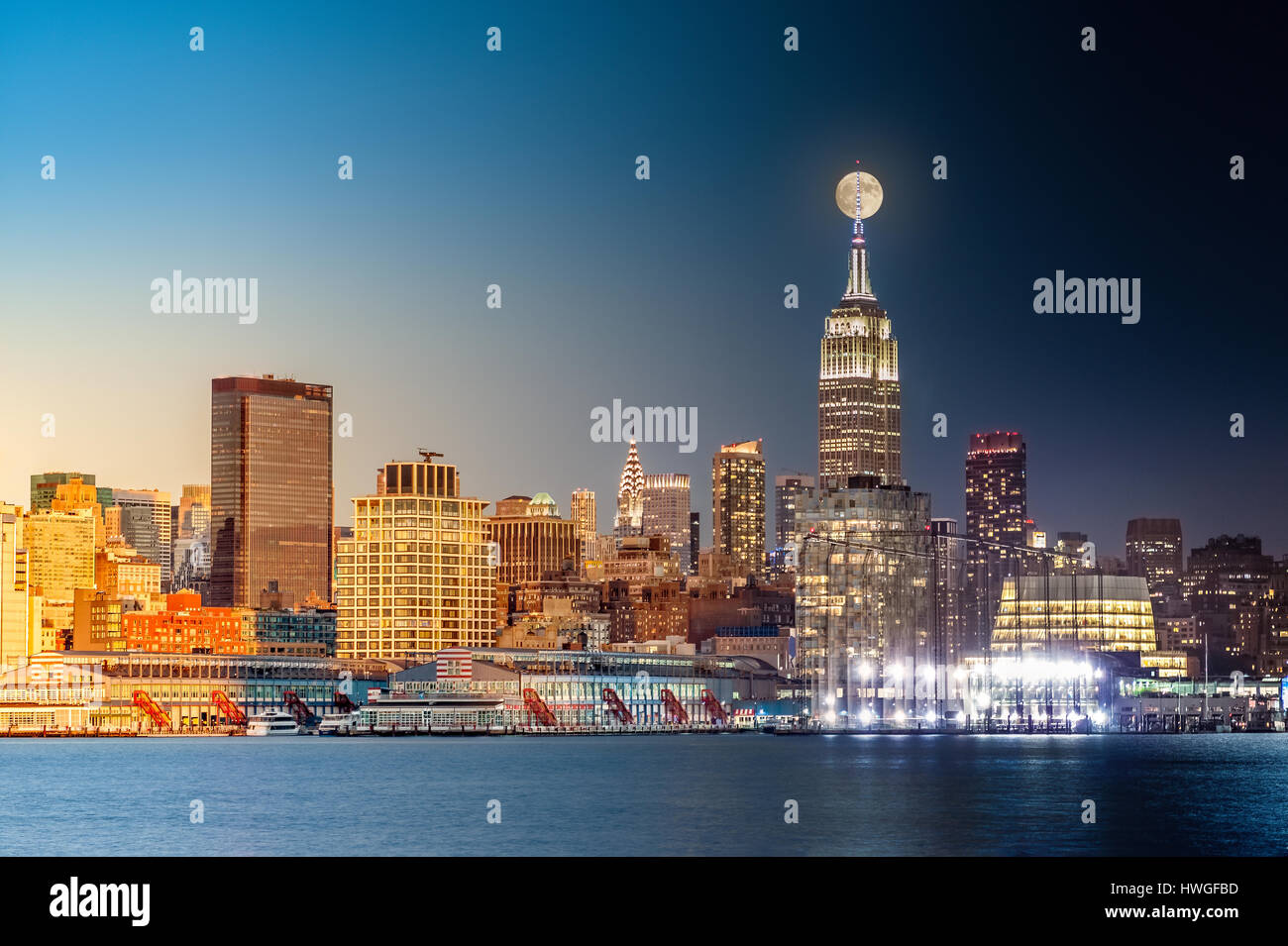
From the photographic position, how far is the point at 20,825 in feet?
317

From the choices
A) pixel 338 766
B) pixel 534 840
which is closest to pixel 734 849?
pixel 534 840

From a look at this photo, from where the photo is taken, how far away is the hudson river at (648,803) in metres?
84.4

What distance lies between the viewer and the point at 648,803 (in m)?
108

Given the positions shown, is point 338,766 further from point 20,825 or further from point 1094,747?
point 1094,747

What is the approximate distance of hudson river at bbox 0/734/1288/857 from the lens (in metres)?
84.4

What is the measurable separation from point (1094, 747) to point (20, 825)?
12187 cm
